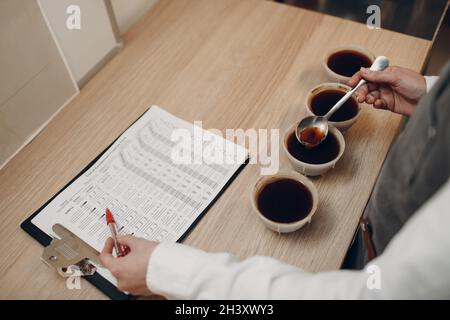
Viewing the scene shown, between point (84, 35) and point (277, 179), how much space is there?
653mm

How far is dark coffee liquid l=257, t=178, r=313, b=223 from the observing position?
2.68 ft

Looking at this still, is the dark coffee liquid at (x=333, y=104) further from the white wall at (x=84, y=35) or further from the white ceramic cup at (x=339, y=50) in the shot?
the white wall at (x=84, y=35)

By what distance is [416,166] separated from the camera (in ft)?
2.27

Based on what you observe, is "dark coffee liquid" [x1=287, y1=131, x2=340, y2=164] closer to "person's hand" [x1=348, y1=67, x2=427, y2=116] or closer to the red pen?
"person's hand" [x1=348, y1=67, x2=427, y2=116]

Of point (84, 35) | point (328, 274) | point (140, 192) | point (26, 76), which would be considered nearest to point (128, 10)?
point (84, 35)

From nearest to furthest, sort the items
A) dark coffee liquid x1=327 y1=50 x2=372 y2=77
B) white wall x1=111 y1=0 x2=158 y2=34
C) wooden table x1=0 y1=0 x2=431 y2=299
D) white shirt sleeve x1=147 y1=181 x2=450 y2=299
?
1. white shirt sleeve x1=147 y1=181 x2=450 y2=299
2. wooden table x1=0 y1=0 x2=431 y2=299
3. dark coffee liquid x1=327 y1=50 x2=372 y2=77
4. white wall x1=111 y1=0 x2=158 y2=34

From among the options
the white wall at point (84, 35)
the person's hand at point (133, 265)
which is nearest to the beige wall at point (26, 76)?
the white wall at point (84, 35)

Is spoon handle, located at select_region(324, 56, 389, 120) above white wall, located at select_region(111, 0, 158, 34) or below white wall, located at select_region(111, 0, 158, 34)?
below

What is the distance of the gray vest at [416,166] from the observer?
631 millimetres

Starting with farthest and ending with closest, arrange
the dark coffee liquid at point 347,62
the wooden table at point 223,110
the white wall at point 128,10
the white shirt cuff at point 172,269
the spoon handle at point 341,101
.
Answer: the white wall at point 128,10
the dark coffee liquid at point 347,62
the spoon handle at point 341,101
the wooden table at point 223,110
the white shirt cuff at point 172,269

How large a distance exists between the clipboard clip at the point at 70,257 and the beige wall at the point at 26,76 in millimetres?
301

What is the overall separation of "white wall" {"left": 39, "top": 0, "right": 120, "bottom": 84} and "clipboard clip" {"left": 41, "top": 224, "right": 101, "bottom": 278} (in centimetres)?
49

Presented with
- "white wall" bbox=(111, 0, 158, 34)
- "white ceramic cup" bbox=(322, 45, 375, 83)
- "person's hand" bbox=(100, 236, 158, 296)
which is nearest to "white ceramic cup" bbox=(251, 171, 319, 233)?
"person's hand" bbox=(100, 236, 158, 296)

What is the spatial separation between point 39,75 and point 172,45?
395 millimetres
